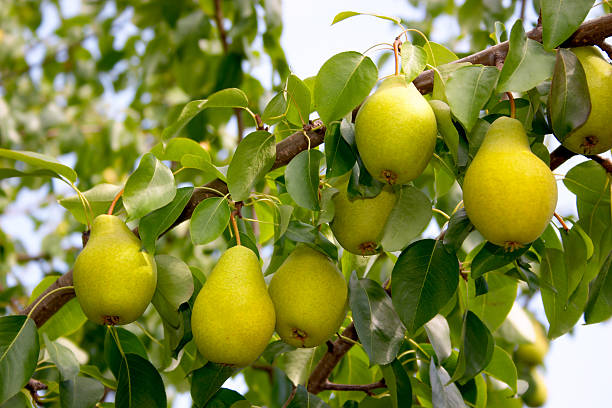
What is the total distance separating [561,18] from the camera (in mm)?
936

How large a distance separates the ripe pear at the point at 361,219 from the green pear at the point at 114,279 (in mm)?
338

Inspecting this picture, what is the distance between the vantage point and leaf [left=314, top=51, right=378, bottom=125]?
1025 mm

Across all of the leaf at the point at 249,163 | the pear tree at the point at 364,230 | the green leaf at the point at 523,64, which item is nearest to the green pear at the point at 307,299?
the pear tree at the point at 364,230

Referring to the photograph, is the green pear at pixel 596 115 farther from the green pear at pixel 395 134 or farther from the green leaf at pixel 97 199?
the green leaf at pixel 97 199

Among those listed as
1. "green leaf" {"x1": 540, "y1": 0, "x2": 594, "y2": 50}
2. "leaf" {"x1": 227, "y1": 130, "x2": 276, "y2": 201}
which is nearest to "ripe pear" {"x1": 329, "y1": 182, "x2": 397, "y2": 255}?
"leaf" {"x1": 227, "y1": 130, "x2": 276, "y2": 201}

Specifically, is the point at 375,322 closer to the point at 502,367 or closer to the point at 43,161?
the point at 502,367

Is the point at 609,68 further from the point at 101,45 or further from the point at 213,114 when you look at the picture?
the point at 101,45

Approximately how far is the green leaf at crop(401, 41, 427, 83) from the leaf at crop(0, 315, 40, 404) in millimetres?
816

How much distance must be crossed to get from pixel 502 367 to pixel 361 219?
1.87ft

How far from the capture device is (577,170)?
3.97 ft

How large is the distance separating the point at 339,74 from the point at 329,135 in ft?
0.33

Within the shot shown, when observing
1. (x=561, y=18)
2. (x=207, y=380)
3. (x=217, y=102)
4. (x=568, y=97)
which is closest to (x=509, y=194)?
(x=568, y=97)

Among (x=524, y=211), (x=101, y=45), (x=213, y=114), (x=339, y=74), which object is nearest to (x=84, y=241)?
(x=339, y=74)

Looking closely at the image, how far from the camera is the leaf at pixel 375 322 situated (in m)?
1.08
